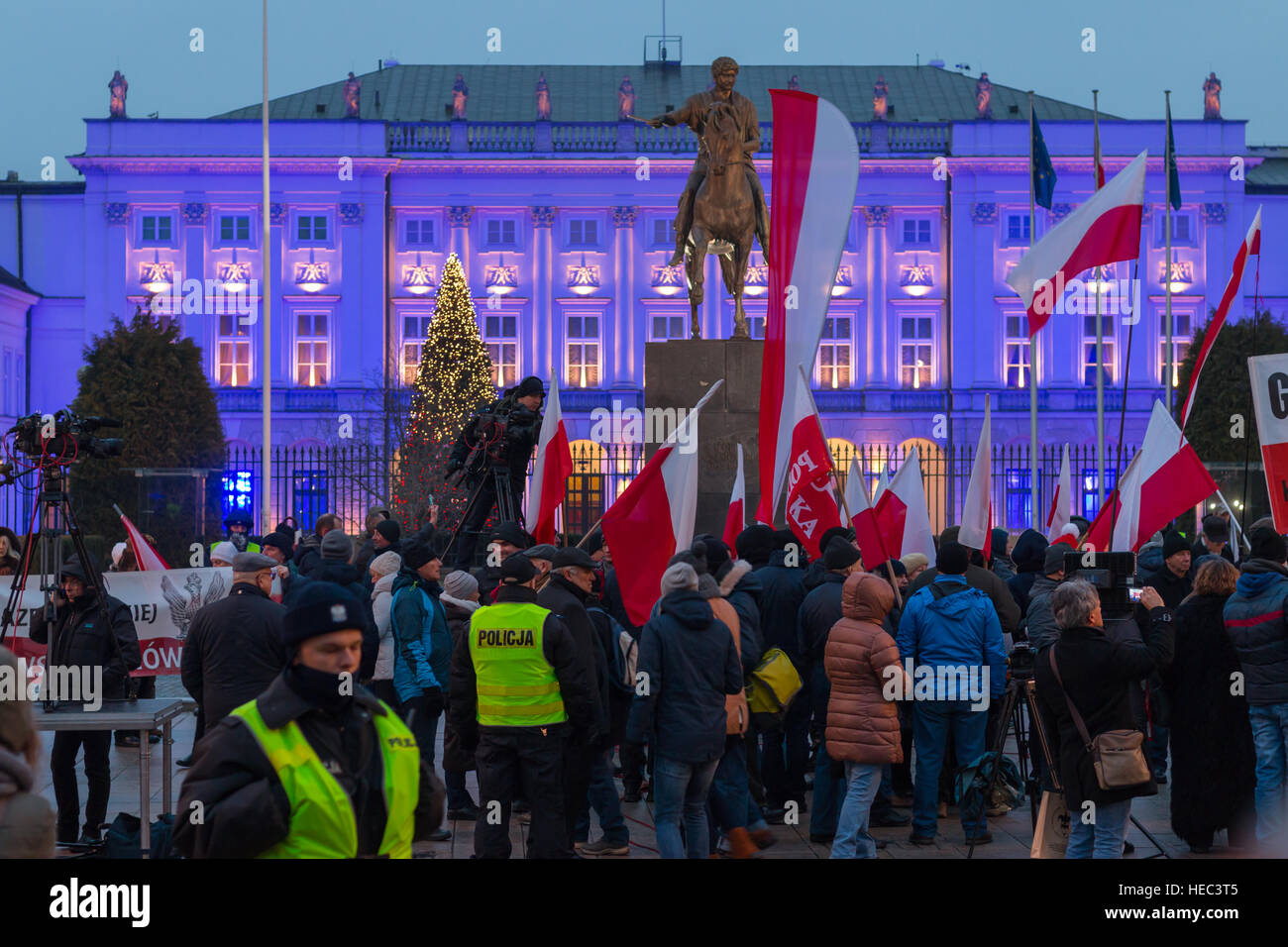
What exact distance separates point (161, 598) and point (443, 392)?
27.1m

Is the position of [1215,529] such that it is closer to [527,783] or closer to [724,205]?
[724,205]

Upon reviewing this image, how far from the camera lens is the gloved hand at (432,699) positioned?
29.3 feet

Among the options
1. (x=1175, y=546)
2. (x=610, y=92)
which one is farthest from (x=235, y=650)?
(x=610, y=92)

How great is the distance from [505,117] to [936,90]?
15.7m

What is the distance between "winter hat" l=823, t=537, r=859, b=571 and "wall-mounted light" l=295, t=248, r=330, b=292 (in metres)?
42.0

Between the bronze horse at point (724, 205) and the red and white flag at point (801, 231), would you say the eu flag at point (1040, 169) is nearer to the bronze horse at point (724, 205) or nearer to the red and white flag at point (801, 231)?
the bronze horse at point (724, 205)

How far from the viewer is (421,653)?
29.3ft

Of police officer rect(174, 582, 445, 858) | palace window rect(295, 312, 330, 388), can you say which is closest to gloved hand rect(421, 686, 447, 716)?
police officer rect(174, 582, 445, 858)

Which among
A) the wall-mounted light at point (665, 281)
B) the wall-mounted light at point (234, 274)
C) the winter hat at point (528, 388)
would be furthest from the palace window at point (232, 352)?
the winter hat at point (528, 388)

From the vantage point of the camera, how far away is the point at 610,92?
54.2 m

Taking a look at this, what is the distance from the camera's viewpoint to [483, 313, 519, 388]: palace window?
49.0 meters

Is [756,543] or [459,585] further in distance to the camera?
[756,543]

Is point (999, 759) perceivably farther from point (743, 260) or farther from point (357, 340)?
point (357, 340)
